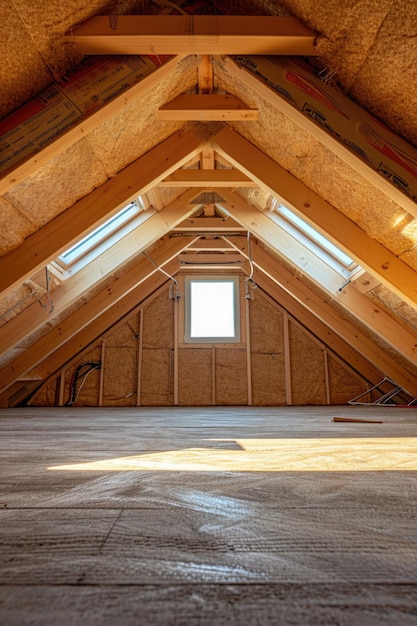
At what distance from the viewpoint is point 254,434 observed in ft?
7.29

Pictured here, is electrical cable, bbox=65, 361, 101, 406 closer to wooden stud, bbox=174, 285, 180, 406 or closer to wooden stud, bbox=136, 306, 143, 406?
wooden stud, bbox=136, 306, 143, 406

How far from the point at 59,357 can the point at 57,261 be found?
8.63 ft

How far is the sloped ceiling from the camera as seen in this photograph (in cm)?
174

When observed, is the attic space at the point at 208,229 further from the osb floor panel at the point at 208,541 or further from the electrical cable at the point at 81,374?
the electrical cable at the point at 81,374

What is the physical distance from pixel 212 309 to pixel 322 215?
376 centimetres

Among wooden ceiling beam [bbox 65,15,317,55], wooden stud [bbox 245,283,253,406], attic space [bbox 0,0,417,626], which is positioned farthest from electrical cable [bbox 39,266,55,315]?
wooden stud [bbox 245,283,253,406]

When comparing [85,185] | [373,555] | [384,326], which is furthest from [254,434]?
[384,326]

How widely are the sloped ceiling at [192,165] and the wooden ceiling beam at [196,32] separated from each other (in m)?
0.05

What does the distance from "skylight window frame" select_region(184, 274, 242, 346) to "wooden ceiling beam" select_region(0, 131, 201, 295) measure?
11.5 ft

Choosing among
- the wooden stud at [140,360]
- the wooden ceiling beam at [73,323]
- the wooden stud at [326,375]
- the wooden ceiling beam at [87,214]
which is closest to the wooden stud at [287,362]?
the wooden stud at [326,375]

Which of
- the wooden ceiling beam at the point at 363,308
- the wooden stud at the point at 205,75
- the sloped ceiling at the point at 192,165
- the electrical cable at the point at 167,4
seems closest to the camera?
the sloped ceiling at the point at 192,165

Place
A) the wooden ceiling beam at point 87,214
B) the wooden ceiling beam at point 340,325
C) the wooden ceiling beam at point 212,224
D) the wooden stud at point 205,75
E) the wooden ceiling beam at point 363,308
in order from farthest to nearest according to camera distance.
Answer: the wooden ceiling beam at point 340,325 → the wooden ceiling beam at point 212,224 → the wooden ceiling beam at point 363,308 → the wooden ceiling beam at point 87,214 → the wooden stud at point 205,75

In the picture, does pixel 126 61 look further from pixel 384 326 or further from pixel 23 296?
pixel 384 326

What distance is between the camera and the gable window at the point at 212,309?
20.9ft
